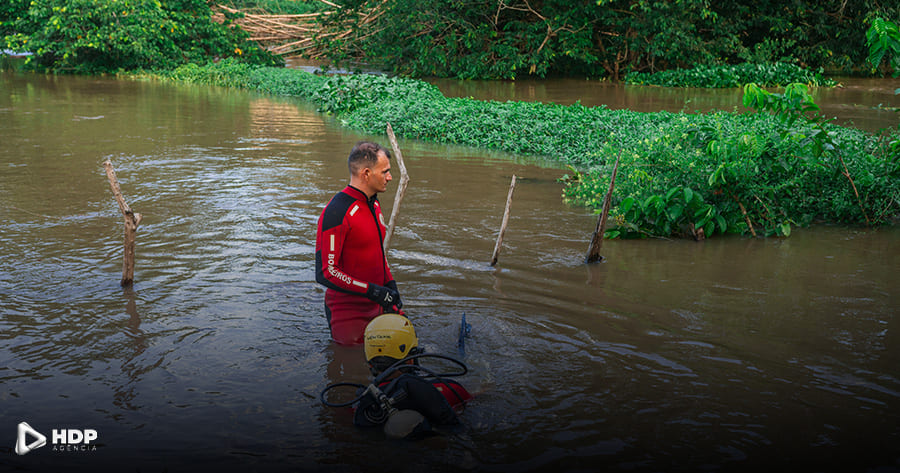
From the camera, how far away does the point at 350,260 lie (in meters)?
4.96

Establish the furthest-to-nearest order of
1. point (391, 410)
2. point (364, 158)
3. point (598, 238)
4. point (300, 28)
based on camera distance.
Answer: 1. point (300, 28)
2. point (598, 238)
3. point (364, 158)
4. point (391, 410)

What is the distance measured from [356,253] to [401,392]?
49.0 inches

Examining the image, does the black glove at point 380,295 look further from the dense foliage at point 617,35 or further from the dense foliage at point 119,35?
the dense foliage at point 119,35

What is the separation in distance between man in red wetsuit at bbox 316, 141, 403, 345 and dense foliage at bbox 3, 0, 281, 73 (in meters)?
25.3

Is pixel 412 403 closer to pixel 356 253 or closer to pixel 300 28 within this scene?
pixel 356 253

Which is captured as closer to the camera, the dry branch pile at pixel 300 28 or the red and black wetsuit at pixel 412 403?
the red and black wetsuit at pixel 412 403

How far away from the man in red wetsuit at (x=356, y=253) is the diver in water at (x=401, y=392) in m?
0.53

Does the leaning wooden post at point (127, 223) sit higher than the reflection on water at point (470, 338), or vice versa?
the leaning wooden post at point (127, 223)

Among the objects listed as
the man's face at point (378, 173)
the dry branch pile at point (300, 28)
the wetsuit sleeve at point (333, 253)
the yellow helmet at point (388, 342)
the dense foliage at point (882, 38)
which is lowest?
the yellow helmet at point (388, 342)

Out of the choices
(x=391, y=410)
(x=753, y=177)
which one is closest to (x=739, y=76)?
(x=753, y=177)

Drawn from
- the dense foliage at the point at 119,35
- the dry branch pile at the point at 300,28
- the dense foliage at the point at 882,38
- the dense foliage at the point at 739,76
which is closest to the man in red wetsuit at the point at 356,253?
the dense foliage at the point at 882,38

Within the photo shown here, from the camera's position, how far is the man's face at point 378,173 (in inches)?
193

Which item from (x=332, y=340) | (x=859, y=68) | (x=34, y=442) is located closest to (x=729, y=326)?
(x=332, y=340)

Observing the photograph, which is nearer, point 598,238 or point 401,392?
point 401,392
